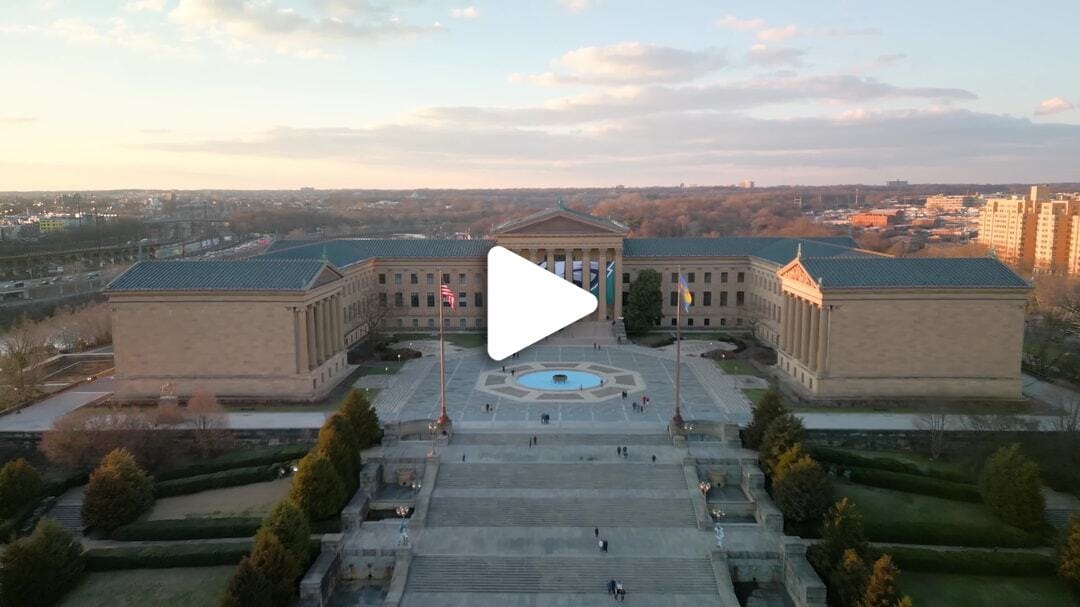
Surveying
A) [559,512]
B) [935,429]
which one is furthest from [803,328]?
[559,512]

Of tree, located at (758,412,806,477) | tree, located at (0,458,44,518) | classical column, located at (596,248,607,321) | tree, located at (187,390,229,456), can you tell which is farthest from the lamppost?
classical column, located at (596,248,607,321)

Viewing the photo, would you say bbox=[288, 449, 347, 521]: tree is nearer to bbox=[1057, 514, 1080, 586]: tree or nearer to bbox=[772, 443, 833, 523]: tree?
bbox=[772, 443, 833, 523]: tree

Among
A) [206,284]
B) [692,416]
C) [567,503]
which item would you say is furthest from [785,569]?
[206,284]

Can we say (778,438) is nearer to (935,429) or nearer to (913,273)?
(935,429)

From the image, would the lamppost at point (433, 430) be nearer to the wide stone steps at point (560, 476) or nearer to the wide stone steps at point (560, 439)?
the wide stone steps at point (560, 476)

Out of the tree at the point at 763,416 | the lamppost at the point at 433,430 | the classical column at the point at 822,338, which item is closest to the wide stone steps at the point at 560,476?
the lamppost at the point at 433,430
